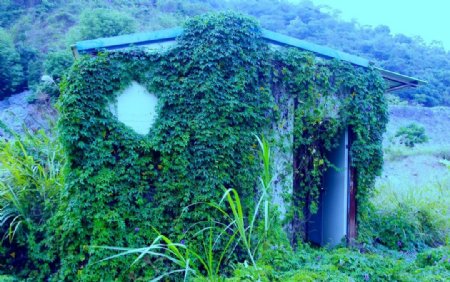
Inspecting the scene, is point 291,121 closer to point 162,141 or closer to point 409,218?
point 162,141

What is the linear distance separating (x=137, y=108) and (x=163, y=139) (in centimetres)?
57

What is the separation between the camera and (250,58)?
198 inches

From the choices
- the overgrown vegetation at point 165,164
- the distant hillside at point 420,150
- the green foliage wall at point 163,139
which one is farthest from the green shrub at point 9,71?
the distant hillside at point 420,150

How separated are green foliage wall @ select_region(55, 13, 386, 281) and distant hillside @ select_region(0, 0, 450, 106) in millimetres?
13115

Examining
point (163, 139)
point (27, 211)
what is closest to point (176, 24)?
point (27, 211)

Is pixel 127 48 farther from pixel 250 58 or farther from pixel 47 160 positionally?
pixel 47 160

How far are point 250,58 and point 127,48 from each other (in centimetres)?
171

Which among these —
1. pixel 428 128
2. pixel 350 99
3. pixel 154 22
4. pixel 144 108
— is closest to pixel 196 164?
pixel 144 108

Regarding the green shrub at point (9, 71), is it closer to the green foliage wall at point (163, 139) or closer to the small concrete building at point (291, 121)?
the small concrete building at point (291, 121)

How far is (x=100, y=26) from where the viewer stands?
1994 cm

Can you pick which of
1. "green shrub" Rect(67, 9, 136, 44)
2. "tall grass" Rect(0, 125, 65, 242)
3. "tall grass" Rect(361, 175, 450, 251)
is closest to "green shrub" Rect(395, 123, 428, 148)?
"tall grass" Rect(361, 175, 450, 251)

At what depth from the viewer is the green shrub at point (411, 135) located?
16.2 meters

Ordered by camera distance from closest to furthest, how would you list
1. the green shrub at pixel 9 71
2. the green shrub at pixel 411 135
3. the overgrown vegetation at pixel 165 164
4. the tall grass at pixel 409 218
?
the overgrown vegetation at pixel 165 164, the tall grass at pixel 409 218, the green shrub at pixel 411 135, the green shrub at pixel 9 71

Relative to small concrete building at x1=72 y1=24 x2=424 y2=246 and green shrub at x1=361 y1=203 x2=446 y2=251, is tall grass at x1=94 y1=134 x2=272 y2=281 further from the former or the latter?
green shrub at x1=361 y1=203 x2=446 y2=251
